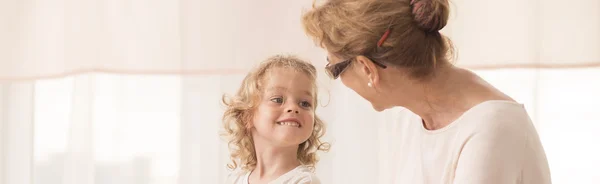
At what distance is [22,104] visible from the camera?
106 inches

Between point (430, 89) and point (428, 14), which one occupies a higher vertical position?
point (428, 14)

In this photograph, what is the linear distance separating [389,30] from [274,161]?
0.57 metres

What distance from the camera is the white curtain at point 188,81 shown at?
2.38 m

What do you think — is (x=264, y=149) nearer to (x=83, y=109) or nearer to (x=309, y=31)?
(x=309, y=31)

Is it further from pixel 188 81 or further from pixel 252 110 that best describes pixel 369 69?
pixel 188 81

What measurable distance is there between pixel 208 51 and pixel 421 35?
3.69 feet

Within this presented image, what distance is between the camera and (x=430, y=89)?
5.08 ft

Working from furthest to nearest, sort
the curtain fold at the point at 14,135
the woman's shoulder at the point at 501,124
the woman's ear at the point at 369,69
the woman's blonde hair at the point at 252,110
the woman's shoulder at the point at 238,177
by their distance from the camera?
the curtain fold at the point at 14,135
the woman's shoulder at the point at 238,177
the woman's blonde hair at the point at 252,110
the woman's ear at the point at 369,69
the woman's shoulder at the point at 501,124

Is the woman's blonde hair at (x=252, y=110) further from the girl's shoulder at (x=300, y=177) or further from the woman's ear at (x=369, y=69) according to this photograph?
the woman's ear at (x=369, y=69)

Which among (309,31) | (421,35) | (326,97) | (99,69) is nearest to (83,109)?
(99,69)

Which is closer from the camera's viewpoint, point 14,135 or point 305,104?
point 305,104

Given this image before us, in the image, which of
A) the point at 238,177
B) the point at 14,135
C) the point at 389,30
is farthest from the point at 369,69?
the point at 14,135

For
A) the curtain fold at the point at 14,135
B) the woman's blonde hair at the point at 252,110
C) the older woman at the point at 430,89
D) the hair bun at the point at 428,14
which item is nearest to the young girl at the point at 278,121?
the woman's blonde hair at the point at 252,110

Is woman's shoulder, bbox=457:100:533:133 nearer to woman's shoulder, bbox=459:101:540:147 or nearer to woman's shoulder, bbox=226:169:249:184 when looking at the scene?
woman's shoulder, bbox=459:101:540:147
